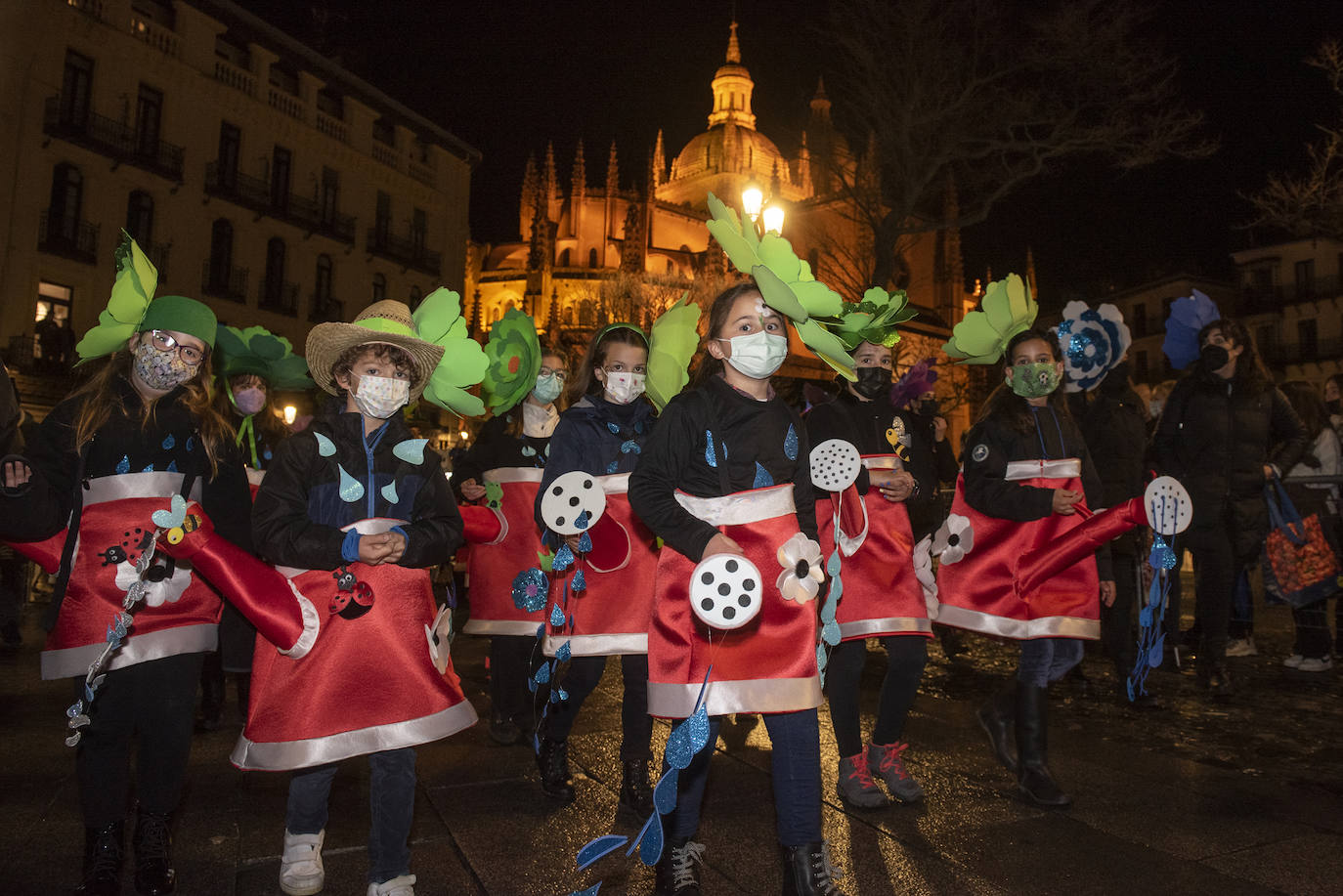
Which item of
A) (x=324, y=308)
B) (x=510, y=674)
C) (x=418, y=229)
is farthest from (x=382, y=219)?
(x=510, y=674)

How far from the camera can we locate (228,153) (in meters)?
29.2

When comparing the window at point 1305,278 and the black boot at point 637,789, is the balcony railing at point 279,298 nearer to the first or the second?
the black boot at point 637,789

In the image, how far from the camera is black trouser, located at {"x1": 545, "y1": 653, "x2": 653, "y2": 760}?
4125 millimetres

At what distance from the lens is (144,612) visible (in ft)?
10.9

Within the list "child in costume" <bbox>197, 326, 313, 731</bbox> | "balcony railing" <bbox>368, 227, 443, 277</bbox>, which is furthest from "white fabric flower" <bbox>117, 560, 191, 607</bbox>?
"balcony railing" <bbox>368, 227, 443, 277</bbox>

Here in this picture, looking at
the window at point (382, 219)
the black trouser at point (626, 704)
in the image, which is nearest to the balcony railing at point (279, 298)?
the window at point (382, 219)

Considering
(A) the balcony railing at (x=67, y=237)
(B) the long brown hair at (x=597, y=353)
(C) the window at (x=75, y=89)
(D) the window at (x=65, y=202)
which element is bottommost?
(B) the long brown hair at (x=597, y=353)

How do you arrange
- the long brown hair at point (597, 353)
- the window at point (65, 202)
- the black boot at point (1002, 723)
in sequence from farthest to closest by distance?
the window at point (65, 202)
the long brown hair at point (597, 353)
the black boot at point (1002, 723)

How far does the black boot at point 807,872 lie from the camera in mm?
2920

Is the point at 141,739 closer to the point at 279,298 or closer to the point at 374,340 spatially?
the point at 374,340

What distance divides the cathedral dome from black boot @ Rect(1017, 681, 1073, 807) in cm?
7230

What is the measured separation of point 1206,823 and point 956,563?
1.43m

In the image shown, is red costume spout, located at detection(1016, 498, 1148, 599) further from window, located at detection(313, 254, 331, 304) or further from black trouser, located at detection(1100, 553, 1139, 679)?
window, located at detection(313, 254, 331, 304)

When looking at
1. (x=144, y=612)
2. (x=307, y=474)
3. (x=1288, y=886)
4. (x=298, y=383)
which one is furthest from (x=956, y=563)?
(x=298, y=383)
